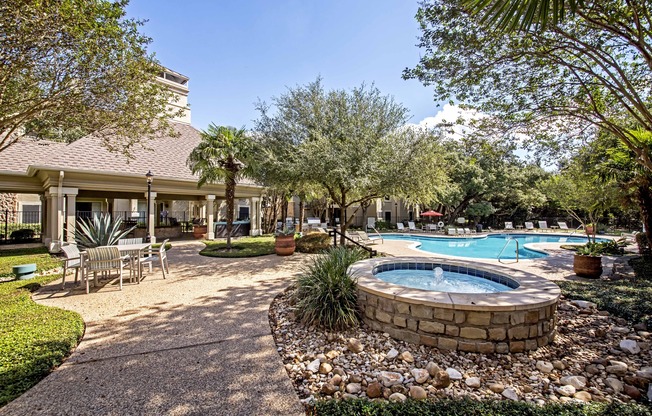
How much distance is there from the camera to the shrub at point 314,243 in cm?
1239

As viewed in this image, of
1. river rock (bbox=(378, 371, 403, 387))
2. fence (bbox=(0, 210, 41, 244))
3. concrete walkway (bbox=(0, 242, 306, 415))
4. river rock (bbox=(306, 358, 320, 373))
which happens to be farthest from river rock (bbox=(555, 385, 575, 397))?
fence (bbox=(0, 210, 41, 244))

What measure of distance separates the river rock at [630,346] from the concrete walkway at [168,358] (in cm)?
455

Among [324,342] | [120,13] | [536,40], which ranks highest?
[120,13]

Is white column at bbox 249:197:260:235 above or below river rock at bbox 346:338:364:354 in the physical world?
above

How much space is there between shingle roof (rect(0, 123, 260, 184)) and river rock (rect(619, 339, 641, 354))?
12819mm

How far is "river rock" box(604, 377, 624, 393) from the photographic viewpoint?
123 inches

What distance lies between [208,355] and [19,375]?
1939 millimetres

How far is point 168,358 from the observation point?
3.59 metres

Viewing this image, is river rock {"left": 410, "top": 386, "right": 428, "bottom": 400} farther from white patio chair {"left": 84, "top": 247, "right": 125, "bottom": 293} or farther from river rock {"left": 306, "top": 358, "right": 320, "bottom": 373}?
white patio chair {"left": 84, "top": 247, "right": 125, "bottom": 293}

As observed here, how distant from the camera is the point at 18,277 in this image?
7312mm

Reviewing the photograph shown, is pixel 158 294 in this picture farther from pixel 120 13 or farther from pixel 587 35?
pixel 587 35

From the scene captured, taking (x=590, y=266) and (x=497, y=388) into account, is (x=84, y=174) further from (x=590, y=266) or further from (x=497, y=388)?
(x=590, y=266)

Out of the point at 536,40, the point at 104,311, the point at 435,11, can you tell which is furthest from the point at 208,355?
the point at 536,40

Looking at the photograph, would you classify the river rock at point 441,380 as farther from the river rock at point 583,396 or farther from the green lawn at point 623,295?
the green lawn at point 623,295
